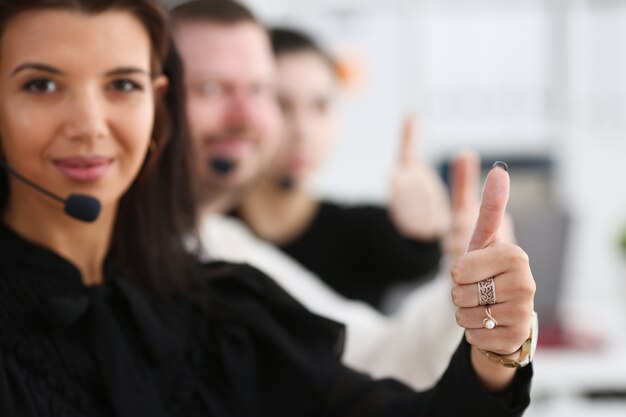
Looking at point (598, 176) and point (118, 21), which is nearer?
point (118, 21)

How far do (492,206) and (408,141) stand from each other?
0.77 metres

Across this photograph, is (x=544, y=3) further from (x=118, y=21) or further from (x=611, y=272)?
(x=118, y=21)

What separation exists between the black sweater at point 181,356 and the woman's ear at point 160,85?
227 millimetres

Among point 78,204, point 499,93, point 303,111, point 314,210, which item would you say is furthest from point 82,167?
point 499,93

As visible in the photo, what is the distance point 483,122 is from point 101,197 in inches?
153

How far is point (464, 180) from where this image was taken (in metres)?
1.30

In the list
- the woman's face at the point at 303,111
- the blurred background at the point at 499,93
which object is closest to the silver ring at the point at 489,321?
the woman's face at the point at 303,111

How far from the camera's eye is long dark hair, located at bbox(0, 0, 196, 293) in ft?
3.53

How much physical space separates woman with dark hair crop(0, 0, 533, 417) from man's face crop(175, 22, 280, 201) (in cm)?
40

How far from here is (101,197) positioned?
968mm

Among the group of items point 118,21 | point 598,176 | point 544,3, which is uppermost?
point 544,3

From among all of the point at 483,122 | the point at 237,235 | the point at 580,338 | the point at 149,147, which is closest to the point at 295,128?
the point at 237,235

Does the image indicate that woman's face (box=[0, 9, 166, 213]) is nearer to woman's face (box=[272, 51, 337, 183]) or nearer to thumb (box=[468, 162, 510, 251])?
thumb (box=[468, 162, 510, 251])

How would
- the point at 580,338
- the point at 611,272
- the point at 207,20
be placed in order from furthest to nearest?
the point at 611,272 → the point at 580,338 → the point at 207,20
